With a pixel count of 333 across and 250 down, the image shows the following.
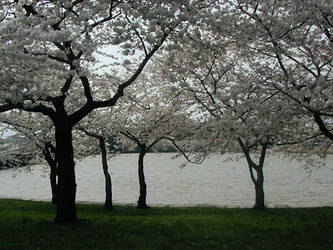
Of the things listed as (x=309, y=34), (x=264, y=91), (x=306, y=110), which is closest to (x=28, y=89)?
(x=264, y=91)

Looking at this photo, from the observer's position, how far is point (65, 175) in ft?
41.7

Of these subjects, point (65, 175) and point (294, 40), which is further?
point (65, 175)

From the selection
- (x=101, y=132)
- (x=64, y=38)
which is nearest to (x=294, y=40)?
(x=64, y=38)

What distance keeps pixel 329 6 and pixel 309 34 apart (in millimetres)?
2653

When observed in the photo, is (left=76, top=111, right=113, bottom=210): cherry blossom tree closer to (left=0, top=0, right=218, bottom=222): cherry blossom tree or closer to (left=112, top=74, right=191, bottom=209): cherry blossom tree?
(left=112, top=74, right=191, bottom=209): cherry blossom tree

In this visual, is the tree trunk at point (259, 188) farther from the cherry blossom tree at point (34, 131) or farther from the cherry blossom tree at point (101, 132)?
the cherry blossom tree at point (34, 131)

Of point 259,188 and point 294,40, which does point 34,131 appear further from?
point 294,40

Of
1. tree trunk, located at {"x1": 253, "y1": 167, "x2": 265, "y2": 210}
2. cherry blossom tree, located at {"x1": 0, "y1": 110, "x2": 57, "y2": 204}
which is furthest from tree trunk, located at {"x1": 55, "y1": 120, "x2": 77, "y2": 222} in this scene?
tree trunk, located at {"x1": 253, "y1": 167, "x2": 265, "y2": 210}

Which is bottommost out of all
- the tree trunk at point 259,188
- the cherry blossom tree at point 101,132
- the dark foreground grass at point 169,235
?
the dark foreground grass at point 169,235

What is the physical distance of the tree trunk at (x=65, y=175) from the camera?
1266 cm

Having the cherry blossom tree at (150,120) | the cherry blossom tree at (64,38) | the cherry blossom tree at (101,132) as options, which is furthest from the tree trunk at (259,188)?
the cherry blossom tree at (64,38)

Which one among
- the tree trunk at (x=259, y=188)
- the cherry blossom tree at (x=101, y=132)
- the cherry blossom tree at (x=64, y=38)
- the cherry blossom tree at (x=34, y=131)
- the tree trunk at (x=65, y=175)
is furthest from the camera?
the cherry blossom tree at (x=101, y=132)

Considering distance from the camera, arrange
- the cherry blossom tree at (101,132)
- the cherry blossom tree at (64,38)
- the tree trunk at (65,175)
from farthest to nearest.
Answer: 1. the cherry blossom tree at (101,132)
2. the tree trunk at (65,175)
3. the cherry blossom tree at (64,38)

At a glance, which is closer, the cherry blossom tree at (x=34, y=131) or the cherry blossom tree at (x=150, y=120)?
the cherry blossom tree at (x=34, y=131)
